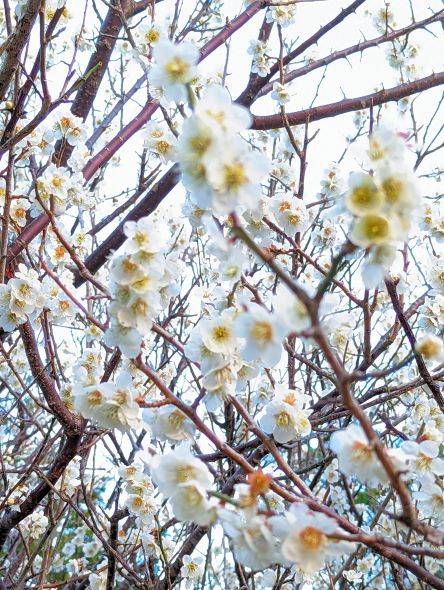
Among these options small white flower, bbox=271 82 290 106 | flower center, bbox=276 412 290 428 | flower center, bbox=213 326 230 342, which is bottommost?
flower center, bbox=213 326 230 342

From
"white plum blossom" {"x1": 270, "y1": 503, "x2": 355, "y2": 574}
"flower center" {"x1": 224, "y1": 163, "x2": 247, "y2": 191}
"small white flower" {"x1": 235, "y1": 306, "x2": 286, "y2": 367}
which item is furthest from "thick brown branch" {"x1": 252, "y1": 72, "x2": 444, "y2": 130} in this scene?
"white plum blossom" {"x1": 270, "y1": 503, "x2": 355, "y2": 574}

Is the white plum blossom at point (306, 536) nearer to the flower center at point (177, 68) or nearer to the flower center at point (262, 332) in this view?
the flower center at point (262, 332)

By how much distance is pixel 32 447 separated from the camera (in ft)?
20.9

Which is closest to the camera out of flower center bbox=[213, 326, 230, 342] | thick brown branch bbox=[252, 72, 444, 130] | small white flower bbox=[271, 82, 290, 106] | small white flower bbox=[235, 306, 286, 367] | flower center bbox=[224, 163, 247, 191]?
flower center bbox=[224, 163, 247, 191]

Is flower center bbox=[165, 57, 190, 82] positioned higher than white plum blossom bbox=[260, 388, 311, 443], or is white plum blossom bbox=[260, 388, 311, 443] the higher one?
flower center bbox=[165, 57, 190, 82]

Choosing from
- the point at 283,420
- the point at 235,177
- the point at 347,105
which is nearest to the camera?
the point at 235,177

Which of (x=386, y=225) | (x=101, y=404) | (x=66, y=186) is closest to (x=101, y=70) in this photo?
(x=66, y=186)

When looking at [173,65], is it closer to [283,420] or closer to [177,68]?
[177,68]

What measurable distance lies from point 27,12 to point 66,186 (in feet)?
2.44

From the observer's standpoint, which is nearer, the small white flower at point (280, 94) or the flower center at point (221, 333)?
the flower center at point (221, 333)

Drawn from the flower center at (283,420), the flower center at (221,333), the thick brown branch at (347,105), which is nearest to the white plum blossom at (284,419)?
the flower center at (283,420)

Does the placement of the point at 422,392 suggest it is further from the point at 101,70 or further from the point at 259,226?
the point at 101,70

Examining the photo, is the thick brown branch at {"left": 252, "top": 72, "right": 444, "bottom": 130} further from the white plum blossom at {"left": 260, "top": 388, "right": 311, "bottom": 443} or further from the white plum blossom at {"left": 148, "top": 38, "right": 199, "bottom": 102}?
the white plum blossom at {"left": 148, "top": 38, "right": 199, "bottom": 102}

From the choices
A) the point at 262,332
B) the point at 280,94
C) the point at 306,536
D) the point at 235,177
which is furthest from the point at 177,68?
the point at 280,94
